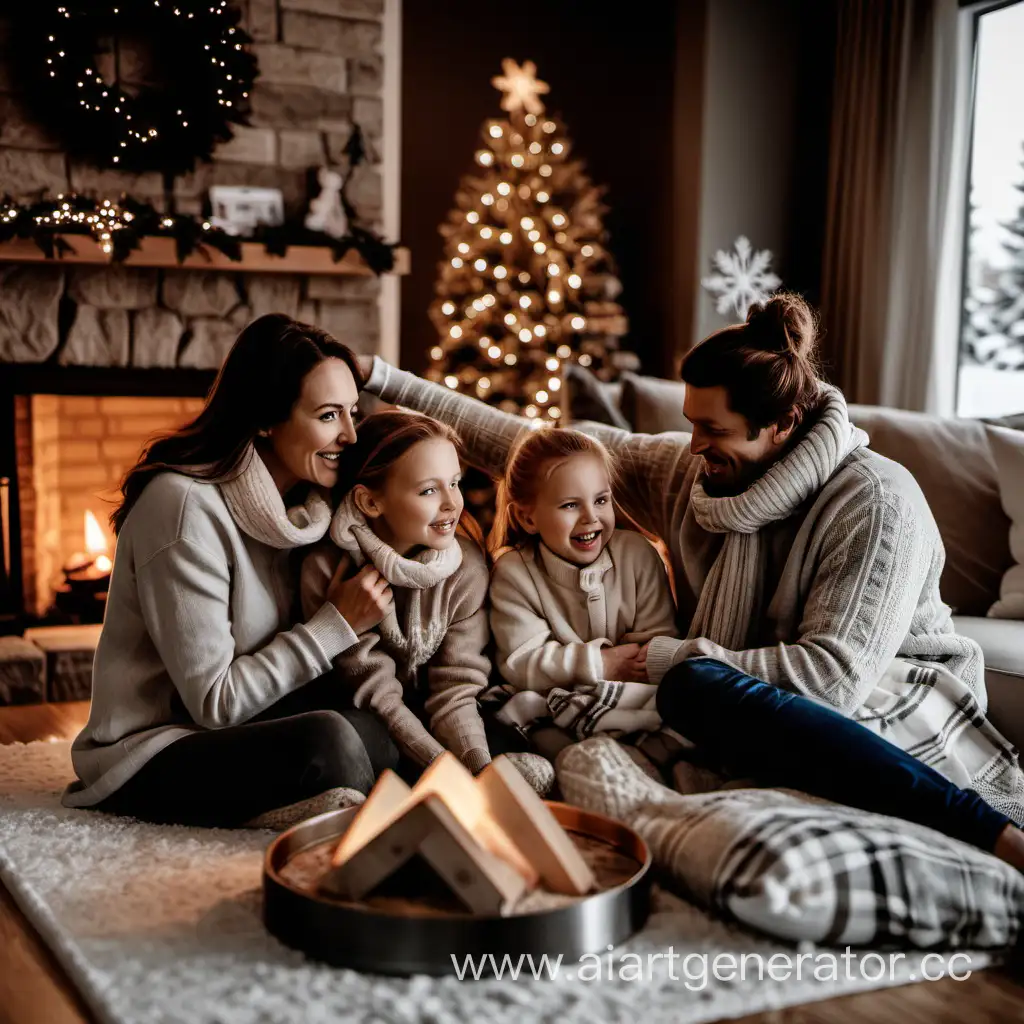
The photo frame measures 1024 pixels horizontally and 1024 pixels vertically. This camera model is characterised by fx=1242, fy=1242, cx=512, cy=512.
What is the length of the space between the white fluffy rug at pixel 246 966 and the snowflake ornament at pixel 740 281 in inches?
126

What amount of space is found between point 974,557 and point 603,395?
1.05m

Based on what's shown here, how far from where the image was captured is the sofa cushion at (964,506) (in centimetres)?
293

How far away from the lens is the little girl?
232cm

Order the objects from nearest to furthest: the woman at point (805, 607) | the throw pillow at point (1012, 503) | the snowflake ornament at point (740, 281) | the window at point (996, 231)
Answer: the woman at point (805, 607) → the throw pillow at point (1012, 503) → the window at point (996, 231) → the snowflake ornament at point (740, 281)

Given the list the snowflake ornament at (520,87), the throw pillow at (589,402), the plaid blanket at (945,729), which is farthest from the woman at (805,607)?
the snowflake ornament at (520,87)

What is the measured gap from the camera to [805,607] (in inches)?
89.3

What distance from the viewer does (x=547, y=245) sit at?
4883mm

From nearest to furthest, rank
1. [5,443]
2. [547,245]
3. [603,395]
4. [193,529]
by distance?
[193,529] → [603,395] → [5,443] → [547,245]

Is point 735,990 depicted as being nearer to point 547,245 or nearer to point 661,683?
point 661,683

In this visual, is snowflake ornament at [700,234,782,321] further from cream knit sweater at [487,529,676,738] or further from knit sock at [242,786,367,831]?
knit sock at [242,786,367,831]

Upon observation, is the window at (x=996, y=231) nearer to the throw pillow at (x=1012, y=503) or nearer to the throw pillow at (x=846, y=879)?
the throw pillow at (x=1012, y=503)

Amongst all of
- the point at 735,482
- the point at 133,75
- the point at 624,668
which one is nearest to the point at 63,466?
the point at 133,75

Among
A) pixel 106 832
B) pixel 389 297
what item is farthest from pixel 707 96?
pixel 106 832

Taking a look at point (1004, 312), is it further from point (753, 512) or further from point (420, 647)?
point (420, 647)
